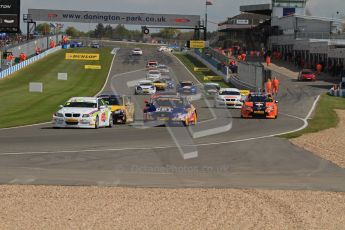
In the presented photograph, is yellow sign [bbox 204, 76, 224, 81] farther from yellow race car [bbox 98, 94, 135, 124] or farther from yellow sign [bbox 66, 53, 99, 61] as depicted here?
yellow race car [bbox 98, 94, 135, 124]

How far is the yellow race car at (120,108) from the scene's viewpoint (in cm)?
3003

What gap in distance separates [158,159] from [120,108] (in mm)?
A: 12603

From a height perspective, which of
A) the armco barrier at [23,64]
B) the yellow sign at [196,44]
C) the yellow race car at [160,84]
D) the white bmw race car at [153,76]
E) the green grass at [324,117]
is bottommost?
the green grass at [324,117]

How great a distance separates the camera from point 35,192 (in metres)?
12.9

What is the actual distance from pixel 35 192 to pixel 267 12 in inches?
4901

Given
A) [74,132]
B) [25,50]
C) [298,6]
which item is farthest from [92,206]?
[298,6]

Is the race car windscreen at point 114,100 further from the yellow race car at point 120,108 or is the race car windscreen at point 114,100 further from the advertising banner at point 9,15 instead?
the advertising banner at point 9,15

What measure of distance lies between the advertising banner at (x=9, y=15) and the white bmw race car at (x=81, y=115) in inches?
498

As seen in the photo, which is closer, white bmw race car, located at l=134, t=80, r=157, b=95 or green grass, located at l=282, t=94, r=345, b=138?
green grass, located at l=282, t=94, r=345, b=138

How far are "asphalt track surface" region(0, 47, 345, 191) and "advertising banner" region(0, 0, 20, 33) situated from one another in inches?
503

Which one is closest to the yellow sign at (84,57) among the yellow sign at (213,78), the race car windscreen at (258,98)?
the yellow sign at (213,78)

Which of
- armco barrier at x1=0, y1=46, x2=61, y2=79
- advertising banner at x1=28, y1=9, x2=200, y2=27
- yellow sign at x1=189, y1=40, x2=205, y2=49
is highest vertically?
advertising banner at x1=28, y1=9, x2=200, y2=27

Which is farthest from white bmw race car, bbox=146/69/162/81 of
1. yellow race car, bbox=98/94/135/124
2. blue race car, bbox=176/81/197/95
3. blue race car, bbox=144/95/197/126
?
blue race car, bbox=144/95/197/126

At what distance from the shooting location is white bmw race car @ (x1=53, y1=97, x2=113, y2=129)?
26.5 metres
